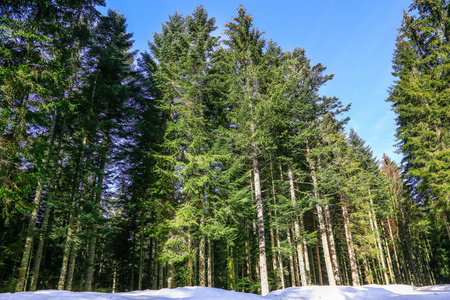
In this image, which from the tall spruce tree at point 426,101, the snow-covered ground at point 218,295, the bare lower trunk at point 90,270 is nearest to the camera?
the snow-covered ground at point 218,295

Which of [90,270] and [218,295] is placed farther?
[90,270]

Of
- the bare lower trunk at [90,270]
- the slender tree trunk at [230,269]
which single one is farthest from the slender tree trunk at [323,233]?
the bare lower trunk at [90,270]

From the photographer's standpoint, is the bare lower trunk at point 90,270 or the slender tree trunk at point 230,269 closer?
the bare lower trunk at point 90,270

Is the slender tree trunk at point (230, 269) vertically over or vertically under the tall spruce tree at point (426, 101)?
under

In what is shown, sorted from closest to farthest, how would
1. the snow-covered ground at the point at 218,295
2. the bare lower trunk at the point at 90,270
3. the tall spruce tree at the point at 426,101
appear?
the snow-covered ground at the point at 218,295 < the bare lower trunk at the point at 90,270 < the tall spruce tree at the point at 426,101

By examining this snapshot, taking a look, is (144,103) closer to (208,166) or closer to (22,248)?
(208,166)

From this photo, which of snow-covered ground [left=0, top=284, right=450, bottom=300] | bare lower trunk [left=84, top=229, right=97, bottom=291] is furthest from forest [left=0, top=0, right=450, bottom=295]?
snow-covered ground [left=0, top=284, right=450, bottom=300]

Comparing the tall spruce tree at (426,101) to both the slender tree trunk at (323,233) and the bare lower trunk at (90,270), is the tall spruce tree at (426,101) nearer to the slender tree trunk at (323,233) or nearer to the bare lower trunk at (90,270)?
the slender tree trunk at (323,233)

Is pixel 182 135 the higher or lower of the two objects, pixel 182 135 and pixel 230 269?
the higher

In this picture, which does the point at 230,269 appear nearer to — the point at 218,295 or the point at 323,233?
the point at 323,233

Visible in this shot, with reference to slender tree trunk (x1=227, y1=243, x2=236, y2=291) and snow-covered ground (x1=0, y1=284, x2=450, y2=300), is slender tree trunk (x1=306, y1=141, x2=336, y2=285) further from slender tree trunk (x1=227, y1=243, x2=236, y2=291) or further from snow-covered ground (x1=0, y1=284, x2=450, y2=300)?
snow-covered ground (x1=0, y1=284, x2=450, y2=300)

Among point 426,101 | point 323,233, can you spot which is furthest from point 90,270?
point 426,101

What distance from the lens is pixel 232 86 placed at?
42.9 ft

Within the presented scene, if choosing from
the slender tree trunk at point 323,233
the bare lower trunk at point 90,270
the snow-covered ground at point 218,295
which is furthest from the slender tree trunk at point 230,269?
the bare lower trunk at point 90,270
